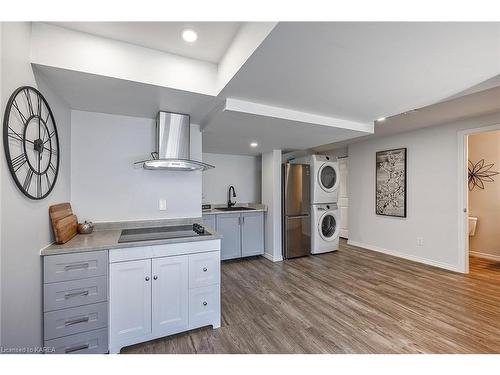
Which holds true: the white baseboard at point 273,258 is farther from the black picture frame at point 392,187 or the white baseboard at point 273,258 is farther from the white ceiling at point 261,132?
the black picture frame at point 392,187

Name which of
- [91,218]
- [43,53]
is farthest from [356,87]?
[91,218]

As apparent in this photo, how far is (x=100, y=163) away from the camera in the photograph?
2215 millimetres

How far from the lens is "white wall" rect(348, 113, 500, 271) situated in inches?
127

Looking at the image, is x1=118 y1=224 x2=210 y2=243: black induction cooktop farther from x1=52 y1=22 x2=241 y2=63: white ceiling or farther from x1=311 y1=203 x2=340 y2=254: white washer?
x1=311 y1=203 x2=340 y2=254: white washer

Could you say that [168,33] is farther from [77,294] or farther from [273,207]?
[273,207]

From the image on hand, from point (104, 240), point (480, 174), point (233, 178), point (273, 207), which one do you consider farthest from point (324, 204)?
point (104, 240)

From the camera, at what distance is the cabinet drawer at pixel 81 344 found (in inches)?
58.2

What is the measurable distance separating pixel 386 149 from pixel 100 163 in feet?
14.6

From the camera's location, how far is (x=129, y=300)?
1.67 meters

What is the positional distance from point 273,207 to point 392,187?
2167mm

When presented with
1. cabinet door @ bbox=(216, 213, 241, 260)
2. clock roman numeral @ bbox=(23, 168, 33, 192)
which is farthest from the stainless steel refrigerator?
clock roman numeral @ bbox=(23, 168, 33, 192)

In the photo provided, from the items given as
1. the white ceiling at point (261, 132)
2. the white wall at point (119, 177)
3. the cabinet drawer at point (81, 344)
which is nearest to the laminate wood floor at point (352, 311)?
the cabinet drawer at point (81, 344)

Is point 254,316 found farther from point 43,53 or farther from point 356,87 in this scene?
point 43,53

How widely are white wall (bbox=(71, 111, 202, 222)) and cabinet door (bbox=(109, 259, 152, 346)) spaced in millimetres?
806
